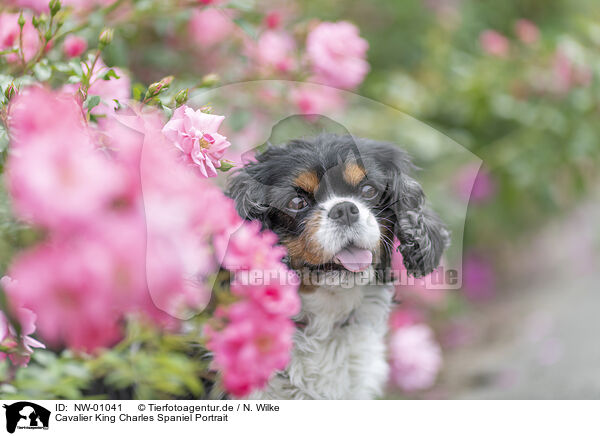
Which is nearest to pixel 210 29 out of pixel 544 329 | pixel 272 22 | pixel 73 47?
pixel 272 22

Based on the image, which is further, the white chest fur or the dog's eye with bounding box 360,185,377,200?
the white chest fur

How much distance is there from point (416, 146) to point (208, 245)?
1.29 m

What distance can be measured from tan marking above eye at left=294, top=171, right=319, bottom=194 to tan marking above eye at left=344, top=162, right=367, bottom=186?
72mm

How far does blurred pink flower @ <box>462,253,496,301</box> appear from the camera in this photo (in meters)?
3.45

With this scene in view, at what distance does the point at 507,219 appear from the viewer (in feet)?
11.4

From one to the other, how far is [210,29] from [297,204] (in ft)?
4.19

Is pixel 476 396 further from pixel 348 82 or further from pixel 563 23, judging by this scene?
pixel 563 23

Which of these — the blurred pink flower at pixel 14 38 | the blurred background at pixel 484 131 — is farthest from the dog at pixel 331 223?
the blurred pink flower at pixel 14 38

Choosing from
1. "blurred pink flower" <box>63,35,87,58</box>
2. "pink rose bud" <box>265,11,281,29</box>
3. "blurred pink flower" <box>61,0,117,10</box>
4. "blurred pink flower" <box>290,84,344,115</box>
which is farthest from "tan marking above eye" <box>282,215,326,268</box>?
"blurred pink flower" <box>61,0,117,10</box>

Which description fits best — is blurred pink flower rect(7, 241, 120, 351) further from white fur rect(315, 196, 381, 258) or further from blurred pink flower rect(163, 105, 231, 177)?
white fur rect(315, 196, 381, 258)

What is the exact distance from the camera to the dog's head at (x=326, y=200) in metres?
1.36

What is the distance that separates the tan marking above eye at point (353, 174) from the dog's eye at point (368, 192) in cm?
2

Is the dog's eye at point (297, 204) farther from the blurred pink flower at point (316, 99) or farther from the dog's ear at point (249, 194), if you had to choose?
the blurred pink flower at point (316, 99)

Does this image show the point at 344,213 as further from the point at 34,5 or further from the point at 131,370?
the point at 34,5
